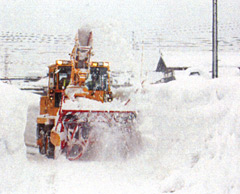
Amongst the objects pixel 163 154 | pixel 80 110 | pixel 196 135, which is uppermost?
pixel 80 110

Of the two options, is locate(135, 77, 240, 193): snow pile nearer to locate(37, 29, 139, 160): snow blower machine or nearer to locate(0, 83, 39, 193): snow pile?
locate(37, 29, 139, 160): snow blower machine

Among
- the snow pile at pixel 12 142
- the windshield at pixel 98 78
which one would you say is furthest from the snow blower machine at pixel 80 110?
the snow pile at pixel 12 142

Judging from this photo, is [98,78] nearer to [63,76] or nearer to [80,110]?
[63,76]

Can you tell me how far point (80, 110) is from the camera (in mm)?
8211

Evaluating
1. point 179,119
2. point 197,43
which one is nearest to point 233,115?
point 179,119

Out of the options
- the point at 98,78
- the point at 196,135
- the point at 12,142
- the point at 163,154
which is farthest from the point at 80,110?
the point at 196,135

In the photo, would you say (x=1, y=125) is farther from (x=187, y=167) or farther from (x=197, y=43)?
(x=197, y=43)

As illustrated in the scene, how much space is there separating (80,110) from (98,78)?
2196 mm

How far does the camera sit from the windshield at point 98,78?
1012 cm

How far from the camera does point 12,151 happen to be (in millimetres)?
7184

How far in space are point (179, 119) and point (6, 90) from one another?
4536mm

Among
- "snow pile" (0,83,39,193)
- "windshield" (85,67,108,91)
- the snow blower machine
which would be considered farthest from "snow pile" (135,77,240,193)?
"snow pile" (0,83,39,193)

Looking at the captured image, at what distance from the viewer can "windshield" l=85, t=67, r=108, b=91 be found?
1012 cm

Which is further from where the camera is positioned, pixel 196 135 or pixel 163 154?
pixel 163 154
